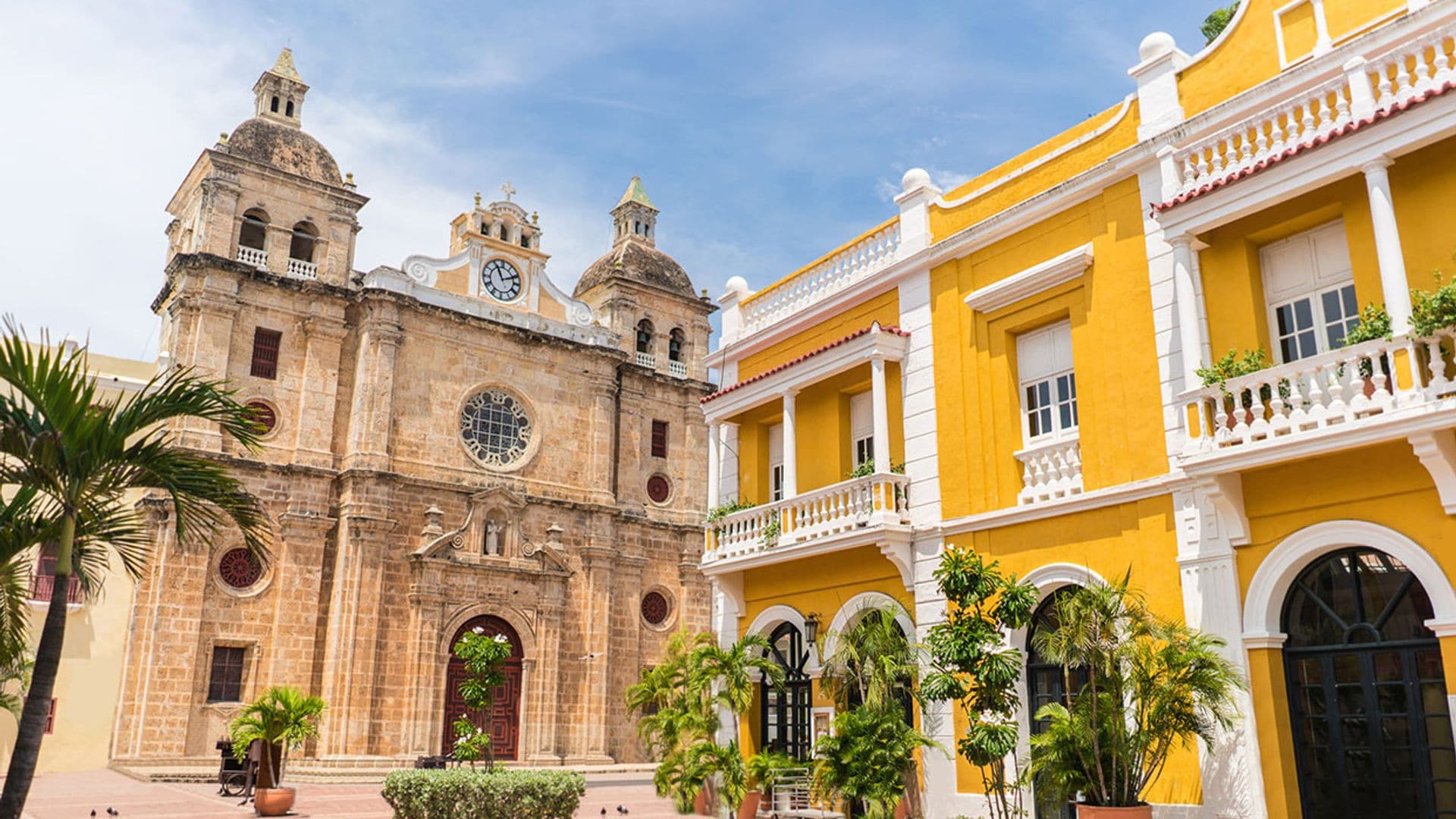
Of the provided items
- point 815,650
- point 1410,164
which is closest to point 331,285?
point 815,650

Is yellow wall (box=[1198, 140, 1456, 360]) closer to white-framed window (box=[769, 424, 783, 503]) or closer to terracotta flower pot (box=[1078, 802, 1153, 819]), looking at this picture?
terracotta flower pot (box=[1078, 802, 1153, 819])

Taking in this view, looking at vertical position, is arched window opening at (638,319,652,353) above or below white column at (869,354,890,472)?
above

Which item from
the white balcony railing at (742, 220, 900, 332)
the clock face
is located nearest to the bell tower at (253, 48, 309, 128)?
the clock face

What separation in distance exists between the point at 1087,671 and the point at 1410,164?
5.83 meters

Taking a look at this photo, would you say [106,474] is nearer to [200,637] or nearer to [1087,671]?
[1087,671]

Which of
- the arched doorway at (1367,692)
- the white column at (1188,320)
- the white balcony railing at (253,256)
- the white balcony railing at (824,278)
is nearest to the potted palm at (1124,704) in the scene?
the arched doorway at (1367,692)

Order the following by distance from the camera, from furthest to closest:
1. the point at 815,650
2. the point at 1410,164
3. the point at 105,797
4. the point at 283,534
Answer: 1. the point at 283,534
2. the point at 105,797
3. the point at 815,650
4. the point at 1410,164

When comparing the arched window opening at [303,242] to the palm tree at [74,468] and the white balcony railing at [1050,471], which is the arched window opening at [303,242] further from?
the white balcony railing at [1050,471]

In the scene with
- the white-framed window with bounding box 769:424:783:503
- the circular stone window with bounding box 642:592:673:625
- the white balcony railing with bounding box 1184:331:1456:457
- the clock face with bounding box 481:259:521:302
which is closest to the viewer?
the white balcony railing with bounding box 1184:331:1456:457

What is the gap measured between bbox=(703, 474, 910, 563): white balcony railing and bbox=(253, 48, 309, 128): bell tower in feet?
63.4

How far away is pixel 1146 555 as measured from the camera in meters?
11.0

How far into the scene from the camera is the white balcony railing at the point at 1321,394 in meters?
8.69

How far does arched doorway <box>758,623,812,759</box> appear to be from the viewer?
609 inches

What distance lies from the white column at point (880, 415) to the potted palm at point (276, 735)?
382 inches
